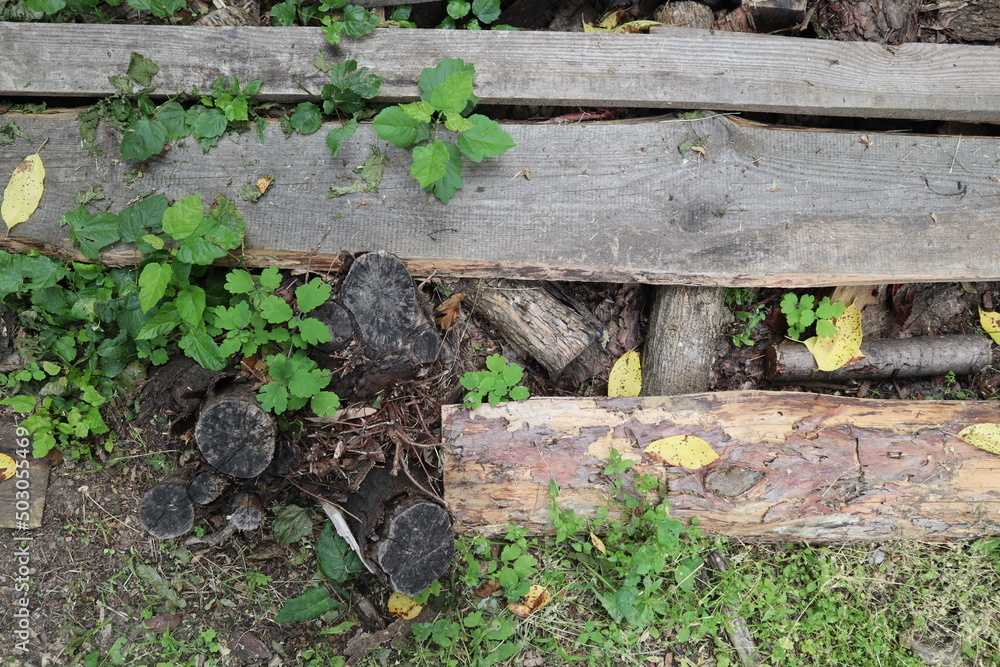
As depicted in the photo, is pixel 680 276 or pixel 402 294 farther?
pixel 680 276

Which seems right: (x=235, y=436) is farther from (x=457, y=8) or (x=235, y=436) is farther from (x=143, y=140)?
(x=457, y=8)

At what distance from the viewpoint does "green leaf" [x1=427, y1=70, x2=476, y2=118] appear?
7.66 ft

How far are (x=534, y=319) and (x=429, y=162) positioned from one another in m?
0.82

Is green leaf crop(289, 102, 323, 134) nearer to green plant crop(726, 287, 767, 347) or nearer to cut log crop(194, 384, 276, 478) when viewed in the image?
cut log crop(194, 384, 276, 478)

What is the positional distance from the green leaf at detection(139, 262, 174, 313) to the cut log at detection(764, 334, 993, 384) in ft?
8.63

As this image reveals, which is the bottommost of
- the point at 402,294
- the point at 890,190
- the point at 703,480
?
the point at 703,480

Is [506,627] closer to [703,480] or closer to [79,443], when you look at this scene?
[703,480]

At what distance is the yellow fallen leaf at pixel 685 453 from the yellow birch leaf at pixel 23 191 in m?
2.73

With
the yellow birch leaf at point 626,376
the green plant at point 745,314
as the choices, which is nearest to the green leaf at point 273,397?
the yellow birch leaf at point 626,376

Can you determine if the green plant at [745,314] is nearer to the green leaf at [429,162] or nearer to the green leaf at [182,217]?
the green leaf at [429,162]

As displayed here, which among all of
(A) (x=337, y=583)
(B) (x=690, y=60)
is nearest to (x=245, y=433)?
(A) (x=337, y=583)

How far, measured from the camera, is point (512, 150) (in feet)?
8.71

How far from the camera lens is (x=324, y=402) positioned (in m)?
2.38

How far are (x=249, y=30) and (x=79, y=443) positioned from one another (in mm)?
1969
